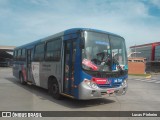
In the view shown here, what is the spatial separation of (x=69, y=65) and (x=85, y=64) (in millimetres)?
1016

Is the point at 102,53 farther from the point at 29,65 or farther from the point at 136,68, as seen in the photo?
the point at 136,68

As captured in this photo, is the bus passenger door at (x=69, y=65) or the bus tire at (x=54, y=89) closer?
the bus passenger door at (x=69, y=65)

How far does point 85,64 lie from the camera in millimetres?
8430

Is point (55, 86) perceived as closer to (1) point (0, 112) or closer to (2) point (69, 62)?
(2) point (69, 62)

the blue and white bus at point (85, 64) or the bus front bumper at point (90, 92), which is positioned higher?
the blue and white bus at point (85, 64)

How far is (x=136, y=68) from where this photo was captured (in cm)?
4738

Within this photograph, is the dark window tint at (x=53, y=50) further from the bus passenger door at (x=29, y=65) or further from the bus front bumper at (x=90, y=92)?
the bus passenger door at (x=29, y=65)

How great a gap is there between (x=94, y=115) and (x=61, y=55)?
330 cm

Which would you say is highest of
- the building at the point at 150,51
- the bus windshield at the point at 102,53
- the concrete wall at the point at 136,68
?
the building at the point at 150,51

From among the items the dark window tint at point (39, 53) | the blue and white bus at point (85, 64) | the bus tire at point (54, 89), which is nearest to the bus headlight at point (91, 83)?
the blue and white bus at point (85, 64)

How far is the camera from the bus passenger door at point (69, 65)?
29.5 ft

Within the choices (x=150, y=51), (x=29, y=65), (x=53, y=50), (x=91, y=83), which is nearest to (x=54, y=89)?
(x=53, y=50)

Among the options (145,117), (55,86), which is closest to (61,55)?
(55,86)

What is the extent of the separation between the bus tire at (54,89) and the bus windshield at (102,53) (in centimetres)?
238
